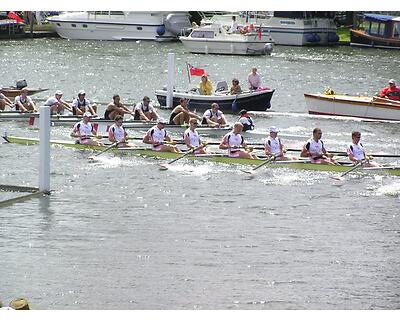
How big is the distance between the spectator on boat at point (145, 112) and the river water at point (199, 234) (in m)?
2.42

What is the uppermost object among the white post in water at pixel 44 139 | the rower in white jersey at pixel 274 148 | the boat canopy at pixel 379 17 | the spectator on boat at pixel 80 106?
the white post in water at pixel 44 139

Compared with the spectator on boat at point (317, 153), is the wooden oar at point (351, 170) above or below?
below

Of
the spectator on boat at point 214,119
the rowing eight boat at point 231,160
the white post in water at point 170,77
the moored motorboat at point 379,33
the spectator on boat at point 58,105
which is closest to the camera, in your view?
the rowing eight boat at point 231,160

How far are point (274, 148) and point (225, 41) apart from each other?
1570 inches

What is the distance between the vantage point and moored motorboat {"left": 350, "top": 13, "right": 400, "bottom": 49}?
236 ft

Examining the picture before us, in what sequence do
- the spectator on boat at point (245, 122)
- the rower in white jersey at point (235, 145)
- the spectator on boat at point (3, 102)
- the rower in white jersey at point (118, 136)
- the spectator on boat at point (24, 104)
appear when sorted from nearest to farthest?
1. the rower in white jersey at point (235, 145)
2. the rower in white jersey at point (118, 136)
3. the spectator on boat at point (245, 122)
4. the spectator on boat at point (24, 104)
5. the spectator on boat at point (3, 102)

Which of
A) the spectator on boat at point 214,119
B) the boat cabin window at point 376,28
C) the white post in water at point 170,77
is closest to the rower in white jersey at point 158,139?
the spectator on boat at point 214,119

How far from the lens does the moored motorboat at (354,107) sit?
4203cm

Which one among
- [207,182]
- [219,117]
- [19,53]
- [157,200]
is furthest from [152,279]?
[19,53]

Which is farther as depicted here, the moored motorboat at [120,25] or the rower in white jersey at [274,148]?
the moored motorboat at [120,25]

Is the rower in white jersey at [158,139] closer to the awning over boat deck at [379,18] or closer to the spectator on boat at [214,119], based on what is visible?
the spectator on boat at [214,119]

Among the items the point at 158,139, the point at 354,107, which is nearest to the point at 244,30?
the point at 354,107

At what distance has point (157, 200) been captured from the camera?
2891 centimetres

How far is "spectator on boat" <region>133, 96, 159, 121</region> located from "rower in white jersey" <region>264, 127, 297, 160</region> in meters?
6.97
